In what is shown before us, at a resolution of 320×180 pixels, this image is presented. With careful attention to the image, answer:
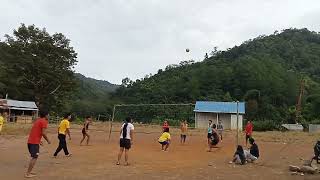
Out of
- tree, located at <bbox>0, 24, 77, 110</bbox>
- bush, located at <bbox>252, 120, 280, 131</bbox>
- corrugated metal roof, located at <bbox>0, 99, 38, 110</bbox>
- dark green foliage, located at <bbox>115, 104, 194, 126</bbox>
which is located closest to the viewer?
bush, located at <bbox>252, 120, 280, 131</bbox>

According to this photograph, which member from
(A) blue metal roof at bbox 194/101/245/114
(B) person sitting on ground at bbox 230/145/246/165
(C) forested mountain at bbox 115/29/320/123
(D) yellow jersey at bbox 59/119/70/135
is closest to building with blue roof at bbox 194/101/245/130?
(A) blue metal roof at bbox 194/101/245/114

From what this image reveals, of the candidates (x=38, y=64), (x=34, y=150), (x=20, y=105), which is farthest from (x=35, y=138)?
(x=38, y=64)

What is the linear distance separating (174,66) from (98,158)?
8092 centimetres

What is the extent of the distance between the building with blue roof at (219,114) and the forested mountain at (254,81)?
13.7m

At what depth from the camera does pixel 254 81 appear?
74.2 meters

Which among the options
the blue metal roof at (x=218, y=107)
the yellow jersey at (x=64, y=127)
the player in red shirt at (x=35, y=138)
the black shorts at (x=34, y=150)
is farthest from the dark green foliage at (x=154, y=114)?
the black shorts at (x=34, y=150)

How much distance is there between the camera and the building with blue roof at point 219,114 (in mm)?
50312

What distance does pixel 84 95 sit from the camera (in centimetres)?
7575

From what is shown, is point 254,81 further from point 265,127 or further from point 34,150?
point 34,150

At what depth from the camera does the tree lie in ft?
196

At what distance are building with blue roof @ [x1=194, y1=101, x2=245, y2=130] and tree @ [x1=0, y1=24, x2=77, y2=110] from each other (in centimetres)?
1987

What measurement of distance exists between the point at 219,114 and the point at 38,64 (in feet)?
85.0

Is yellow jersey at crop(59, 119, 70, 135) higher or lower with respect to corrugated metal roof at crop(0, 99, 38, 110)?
lower

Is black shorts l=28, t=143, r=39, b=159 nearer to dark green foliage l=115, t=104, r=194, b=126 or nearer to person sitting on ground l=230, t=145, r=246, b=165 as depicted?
person sitting on ground l=230, t=145, r=246, b=165
